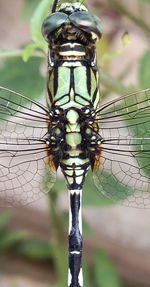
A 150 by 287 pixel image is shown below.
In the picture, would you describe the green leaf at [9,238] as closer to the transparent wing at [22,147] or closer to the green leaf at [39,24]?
the transparent wing at [22,147]

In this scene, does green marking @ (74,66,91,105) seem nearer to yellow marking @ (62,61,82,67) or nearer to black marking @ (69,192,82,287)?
yellow marking @ (62,61,82,67)

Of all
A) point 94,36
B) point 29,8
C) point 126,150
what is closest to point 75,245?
point 126,150

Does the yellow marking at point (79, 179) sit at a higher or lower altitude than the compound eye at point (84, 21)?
lower

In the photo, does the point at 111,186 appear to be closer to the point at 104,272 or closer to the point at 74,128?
the point at 74,128

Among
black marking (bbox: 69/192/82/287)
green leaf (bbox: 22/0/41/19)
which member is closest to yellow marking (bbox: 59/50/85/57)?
black marking (bbox: 69/192/82/287)

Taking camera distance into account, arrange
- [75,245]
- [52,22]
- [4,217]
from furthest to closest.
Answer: [4,217]
[75,245]
[52,22]

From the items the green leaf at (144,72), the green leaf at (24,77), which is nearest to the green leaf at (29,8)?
the green leaf at (24,77)
